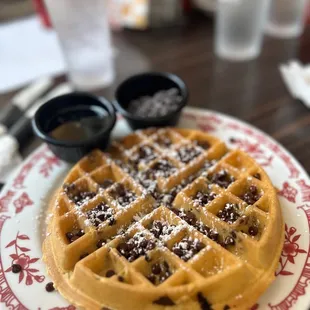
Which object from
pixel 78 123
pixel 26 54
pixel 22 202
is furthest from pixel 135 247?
pixel 26 54

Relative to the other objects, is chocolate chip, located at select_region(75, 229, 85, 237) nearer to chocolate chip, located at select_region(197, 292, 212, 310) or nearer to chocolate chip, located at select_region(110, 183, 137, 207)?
chocolate chip, located at select_region(110, 183, 137, 207)

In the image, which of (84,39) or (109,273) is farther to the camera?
(84,39)

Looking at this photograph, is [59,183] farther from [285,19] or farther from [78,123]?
[285,19]

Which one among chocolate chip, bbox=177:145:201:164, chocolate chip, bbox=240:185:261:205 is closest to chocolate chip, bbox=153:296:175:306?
chocolate chip, bbox=240:185:261:205

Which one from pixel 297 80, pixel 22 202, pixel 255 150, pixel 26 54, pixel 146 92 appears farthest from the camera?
pixel 26 54

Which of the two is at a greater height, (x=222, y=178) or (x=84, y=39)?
(x=84, y=39)

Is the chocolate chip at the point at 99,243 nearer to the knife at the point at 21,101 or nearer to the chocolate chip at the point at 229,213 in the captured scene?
the chocolate chip at the point at 229,213
